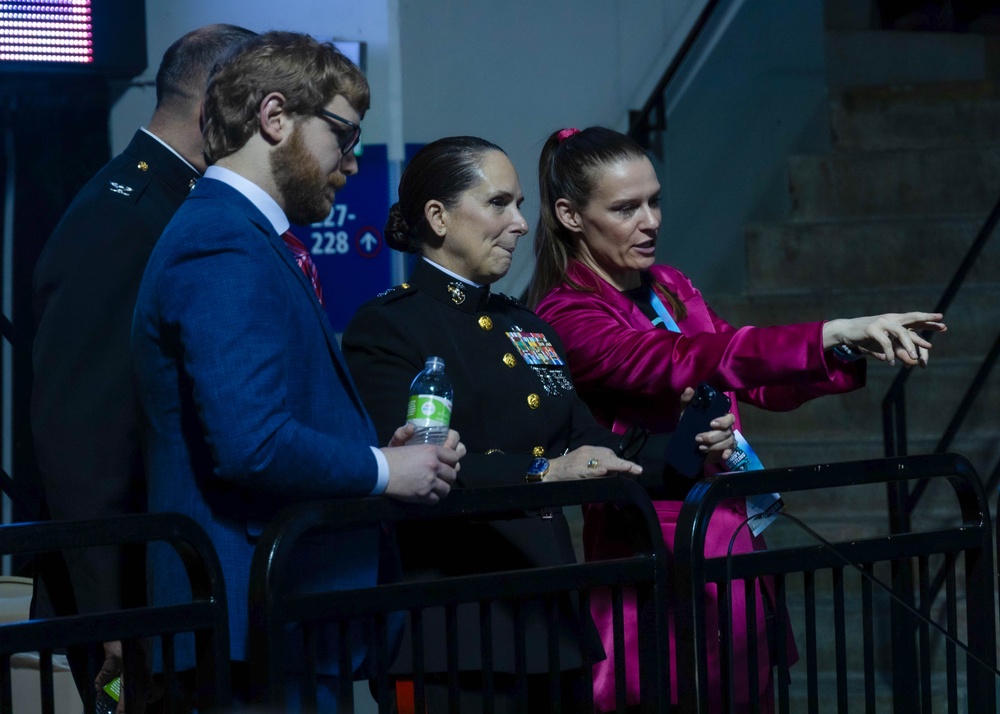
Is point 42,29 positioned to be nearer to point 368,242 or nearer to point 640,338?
point 368,242

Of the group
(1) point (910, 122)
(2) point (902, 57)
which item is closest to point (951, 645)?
(1) point (910, 122)

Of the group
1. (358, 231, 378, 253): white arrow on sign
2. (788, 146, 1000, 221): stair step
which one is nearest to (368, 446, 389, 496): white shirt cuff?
(358, 231, 378, 253): white arrow on sign

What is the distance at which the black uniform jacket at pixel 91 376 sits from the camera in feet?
6.87

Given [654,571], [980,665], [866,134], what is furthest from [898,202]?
[654,571]

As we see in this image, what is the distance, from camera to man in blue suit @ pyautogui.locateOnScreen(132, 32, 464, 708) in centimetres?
172

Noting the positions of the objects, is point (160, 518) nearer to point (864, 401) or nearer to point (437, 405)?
point (437, 405)

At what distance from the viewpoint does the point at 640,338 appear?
2.50 m

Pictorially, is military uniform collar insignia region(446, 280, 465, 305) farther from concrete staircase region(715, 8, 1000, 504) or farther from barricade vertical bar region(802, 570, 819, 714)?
concrete staircase region(715, 8, 1000, 504)

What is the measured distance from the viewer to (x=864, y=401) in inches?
206

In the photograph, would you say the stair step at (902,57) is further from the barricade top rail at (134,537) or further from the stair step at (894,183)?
the barricade top rail at (134,537)

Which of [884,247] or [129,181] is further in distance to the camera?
[884,247]

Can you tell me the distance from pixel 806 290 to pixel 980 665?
3.25 meters

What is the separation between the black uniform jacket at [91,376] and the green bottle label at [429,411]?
55 cm

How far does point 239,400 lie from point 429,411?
0.29 metres
